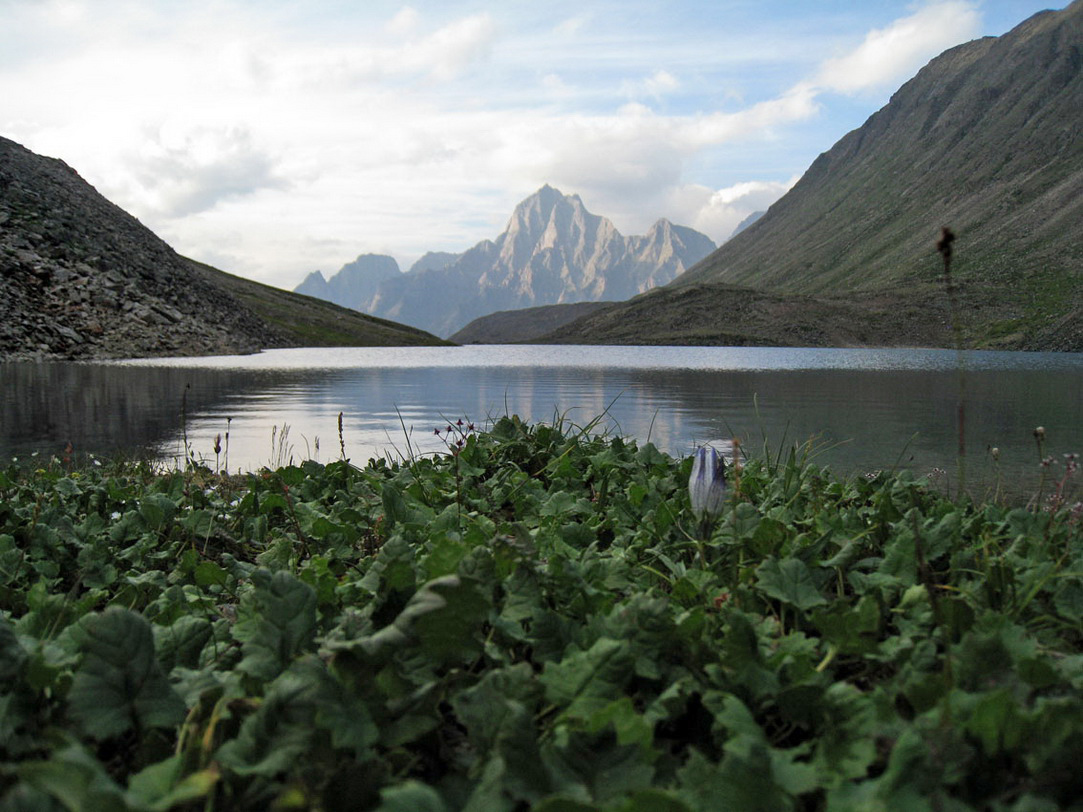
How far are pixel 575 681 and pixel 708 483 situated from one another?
1266 millimetres

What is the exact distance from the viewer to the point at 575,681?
199 centimetres

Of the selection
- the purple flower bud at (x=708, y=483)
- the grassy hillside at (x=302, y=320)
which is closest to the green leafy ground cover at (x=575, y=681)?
the purple flower bud at (x=708, y=483)

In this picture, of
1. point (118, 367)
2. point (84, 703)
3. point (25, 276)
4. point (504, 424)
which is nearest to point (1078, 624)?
point (84, 703)

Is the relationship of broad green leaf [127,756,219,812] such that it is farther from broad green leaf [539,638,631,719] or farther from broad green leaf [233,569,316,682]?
broad green leaf [539,638,631,719]

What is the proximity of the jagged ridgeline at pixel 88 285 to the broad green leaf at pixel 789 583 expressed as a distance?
116ft

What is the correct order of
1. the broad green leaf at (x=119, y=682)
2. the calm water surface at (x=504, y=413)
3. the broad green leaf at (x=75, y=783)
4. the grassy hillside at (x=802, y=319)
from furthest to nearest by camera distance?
the grassy hillside at (x=802, y=319) → the calm water surface at (x=504, y=413) → the broad green leaf at (x=119, y=682) → the broad green leaf at (x=75, y=783)

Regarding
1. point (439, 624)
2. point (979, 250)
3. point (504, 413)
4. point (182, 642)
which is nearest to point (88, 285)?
point (504, 413)

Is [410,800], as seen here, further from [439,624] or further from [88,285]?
[88,285]

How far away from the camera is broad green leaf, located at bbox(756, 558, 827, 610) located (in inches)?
102

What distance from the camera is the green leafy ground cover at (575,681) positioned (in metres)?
1.57

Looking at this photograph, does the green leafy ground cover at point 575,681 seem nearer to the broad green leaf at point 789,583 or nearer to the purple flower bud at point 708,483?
the broad green leaf at point 789,583

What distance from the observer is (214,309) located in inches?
2004

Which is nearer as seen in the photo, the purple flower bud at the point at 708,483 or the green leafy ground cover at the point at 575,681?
the green leafy ground cover at the point at 575,681

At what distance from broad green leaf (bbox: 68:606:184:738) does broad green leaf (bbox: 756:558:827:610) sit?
75.3 inches
